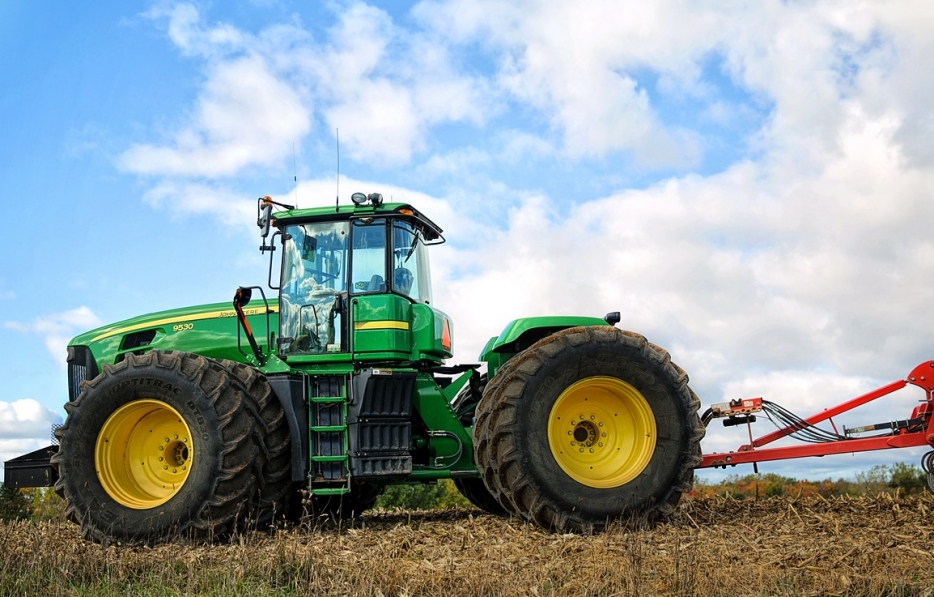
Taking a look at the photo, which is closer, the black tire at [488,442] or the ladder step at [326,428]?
the black tire at [488,442]

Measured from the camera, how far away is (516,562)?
670 centimetres

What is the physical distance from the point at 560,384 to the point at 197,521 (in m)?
3.64

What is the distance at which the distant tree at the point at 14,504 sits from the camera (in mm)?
12992

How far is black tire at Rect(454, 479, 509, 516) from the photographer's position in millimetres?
10484

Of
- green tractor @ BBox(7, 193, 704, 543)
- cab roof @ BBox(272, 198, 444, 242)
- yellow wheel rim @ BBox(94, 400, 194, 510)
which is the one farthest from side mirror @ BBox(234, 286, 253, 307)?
yellow wheel rim @ BBox(94, 400, 194, 510)

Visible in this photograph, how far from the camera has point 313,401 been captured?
8938mm

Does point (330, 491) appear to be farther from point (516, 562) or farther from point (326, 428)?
point (516, 562)

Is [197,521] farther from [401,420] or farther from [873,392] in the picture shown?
[873,392]

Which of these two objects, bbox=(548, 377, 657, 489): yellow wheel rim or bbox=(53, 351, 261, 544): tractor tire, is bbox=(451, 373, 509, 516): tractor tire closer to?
bbox=(548, 377, 657, 489): yellow wheel rim

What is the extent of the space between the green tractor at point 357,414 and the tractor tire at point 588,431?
0.02 m

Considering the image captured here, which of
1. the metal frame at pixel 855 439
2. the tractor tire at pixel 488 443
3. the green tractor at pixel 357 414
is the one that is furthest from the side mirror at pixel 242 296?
the metal frame at pixel 855 439

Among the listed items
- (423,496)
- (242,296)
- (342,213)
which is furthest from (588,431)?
(423,496)

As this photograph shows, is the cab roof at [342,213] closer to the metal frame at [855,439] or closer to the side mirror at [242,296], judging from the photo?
the side mirror at [242,296]

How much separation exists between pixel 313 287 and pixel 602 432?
335 centimetres
